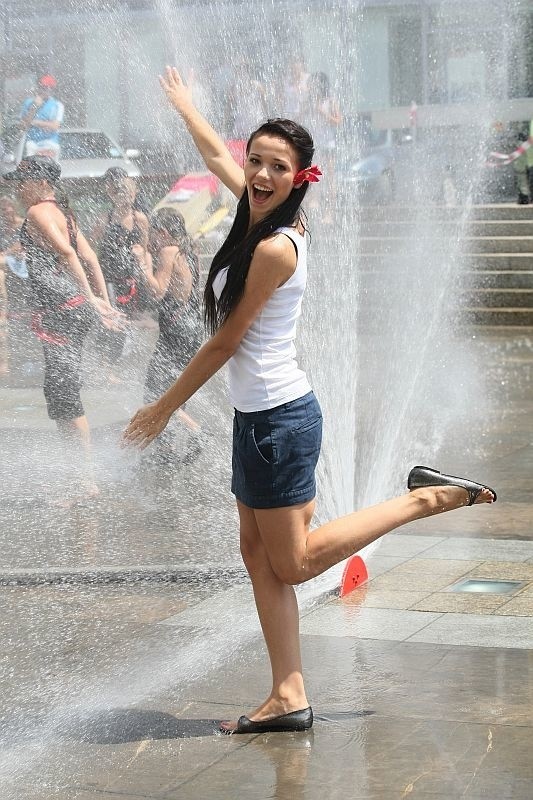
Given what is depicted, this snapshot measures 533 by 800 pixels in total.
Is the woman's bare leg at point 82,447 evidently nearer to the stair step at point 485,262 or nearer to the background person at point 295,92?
the background person at point 295,92

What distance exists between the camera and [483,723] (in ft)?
13.2

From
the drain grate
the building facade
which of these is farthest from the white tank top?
the building facade

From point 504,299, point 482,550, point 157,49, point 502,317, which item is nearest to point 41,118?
point 157,49

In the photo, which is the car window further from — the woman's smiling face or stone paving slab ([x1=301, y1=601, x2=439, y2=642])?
the woman's smiling face

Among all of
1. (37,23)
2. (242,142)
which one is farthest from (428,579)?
(37,23)

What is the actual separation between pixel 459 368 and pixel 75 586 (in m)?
7.52

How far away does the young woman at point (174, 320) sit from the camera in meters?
8.03

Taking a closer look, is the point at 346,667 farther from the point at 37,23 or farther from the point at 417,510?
the point at 37,23

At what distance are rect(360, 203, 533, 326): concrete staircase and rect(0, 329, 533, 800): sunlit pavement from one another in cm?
1011

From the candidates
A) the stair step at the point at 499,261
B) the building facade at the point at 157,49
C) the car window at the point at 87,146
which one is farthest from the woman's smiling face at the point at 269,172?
the stair step at the point at 499,261

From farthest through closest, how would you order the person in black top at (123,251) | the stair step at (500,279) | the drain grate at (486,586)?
the stair step at (500,279)
the person in black top at (123,251)
the drain grate at (486,586)

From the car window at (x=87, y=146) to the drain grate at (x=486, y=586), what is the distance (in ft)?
36.4

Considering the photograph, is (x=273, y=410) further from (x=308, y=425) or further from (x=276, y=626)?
(x=276, y=626)

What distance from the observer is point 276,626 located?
4.08 meters
